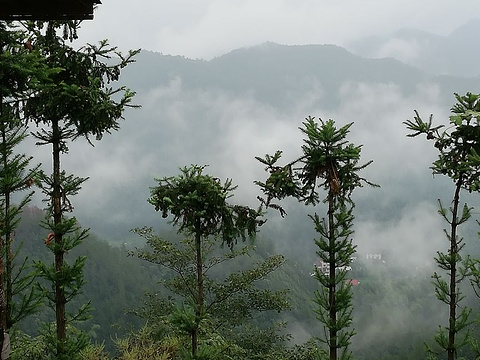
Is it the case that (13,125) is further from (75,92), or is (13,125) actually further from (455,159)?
(455,159)

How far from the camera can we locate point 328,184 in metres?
6.87

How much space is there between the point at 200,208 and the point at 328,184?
6.67 ft

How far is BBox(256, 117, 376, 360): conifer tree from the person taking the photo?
6785 millimetres

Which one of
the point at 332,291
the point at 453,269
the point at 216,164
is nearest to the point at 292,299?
the point at 332,291

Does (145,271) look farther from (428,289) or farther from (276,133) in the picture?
(276,133)

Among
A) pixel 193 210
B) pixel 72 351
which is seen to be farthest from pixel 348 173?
pixel 72 351

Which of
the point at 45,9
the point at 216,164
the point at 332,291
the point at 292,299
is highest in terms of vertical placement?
the point at 216,164

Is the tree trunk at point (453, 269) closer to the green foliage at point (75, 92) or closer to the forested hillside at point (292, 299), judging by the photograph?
the green foliage at point (75, 92)

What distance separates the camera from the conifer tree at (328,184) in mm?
6785

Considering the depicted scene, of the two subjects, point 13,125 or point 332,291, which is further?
point 332,291

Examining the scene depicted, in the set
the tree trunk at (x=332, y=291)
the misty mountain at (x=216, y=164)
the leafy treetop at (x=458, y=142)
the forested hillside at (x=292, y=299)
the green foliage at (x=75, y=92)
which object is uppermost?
the misty mountain at (x=216, y=164)

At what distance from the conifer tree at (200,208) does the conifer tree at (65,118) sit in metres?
1.36

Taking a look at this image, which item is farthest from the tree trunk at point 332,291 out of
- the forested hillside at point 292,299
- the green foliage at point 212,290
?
the forested hillside at point 292,299

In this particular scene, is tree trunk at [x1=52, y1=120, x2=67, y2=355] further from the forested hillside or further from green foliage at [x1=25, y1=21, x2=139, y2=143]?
the forested hillside
